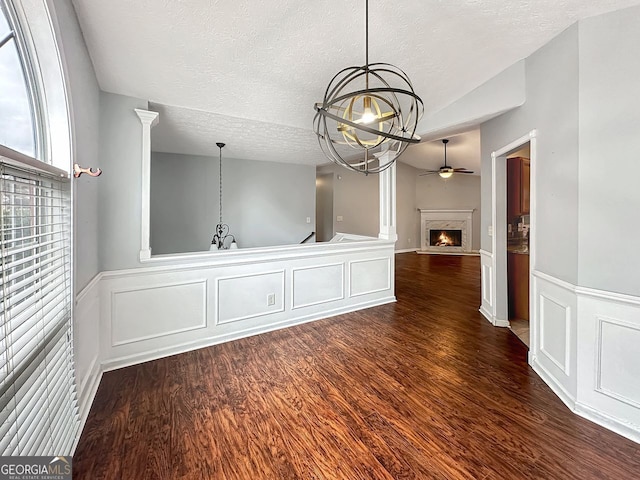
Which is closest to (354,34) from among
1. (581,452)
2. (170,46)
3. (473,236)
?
(170,46)

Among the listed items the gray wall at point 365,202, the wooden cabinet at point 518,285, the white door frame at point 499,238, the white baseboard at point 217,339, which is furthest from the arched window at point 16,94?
→ the gray wall at point 365,202

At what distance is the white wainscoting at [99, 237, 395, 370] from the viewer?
2.46 meters

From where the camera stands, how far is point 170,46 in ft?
6.78

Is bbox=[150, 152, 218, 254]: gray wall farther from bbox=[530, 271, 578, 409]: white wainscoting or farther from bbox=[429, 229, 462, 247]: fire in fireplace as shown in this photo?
bbox=[429, 229, 462, 247]: fire in fireplace

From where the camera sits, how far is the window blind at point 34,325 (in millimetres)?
946

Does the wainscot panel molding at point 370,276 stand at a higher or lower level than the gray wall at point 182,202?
lower

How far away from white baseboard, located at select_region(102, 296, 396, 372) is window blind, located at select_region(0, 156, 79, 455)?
88 cm

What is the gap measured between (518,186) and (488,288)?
1355 millimetres

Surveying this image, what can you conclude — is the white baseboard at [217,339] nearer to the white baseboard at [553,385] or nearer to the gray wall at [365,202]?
the white baseboard at [553,385]

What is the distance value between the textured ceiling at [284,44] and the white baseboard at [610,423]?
258cm

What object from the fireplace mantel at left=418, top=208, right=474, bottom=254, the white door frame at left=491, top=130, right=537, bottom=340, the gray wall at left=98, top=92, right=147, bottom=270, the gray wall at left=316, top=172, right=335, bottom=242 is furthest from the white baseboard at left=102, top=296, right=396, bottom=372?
the fireplace mantel at left=418, top=208, right=474, bottom=254

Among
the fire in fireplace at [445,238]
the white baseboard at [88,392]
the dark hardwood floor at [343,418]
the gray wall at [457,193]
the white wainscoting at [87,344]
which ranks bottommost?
the dark hardwood floor at [343,418]

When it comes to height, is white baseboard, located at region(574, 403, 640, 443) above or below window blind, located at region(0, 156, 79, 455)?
below

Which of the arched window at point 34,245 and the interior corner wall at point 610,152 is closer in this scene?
the arched window at point 34,245
